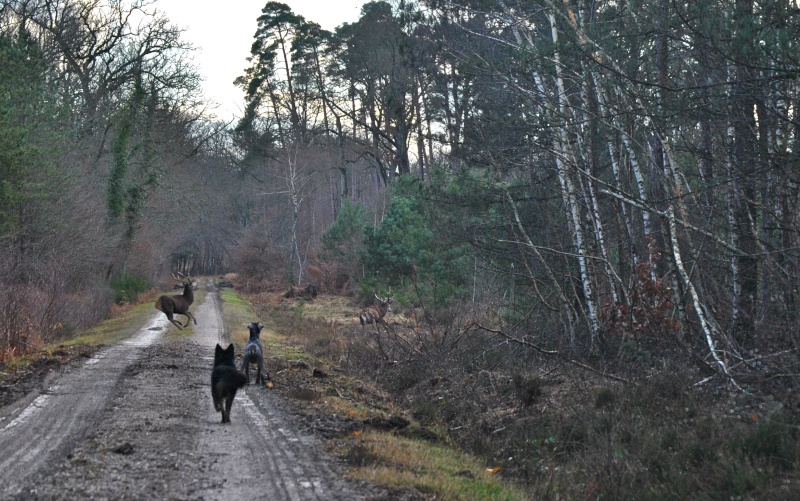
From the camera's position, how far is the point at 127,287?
4612 cm

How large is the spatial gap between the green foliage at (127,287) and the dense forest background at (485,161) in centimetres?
24

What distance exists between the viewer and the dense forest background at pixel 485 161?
11320 millimetres

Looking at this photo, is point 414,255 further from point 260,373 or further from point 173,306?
point 260,373

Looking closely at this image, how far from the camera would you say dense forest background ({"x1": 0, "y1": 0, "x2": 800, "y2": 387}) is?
37.1 feet

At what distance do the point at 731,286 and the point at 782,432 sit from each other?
4129mm

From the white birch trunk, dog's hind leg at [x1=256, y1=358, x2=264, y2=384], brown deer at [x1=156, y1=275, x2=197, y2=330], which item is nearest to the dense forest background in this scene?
the white birch trunk

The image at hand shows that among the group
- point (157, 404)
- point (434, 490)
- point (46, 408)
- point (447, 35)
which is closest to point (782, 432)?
point (434, 490)

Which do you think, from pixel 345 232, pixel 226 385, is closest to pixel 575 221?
pixel 226 385

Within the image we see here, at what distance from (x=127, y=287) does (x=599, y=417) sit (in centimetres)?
3931

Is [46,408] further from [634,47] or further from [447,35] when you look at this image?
[447,35]

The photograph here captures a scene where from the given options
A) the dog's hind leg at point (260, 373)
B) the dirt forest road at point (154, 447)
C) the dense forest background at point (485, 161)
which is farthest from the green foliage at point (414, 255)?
the dirt forest road at point (154, 447)

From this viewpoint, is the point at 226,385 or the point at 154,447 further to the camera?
the point at 226,385

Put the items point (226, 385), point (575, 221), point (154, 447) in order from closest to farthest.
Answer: point (154, 447)
point (226, 385)
point (575, 221)

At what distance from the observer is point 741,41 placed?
31.1 feet
